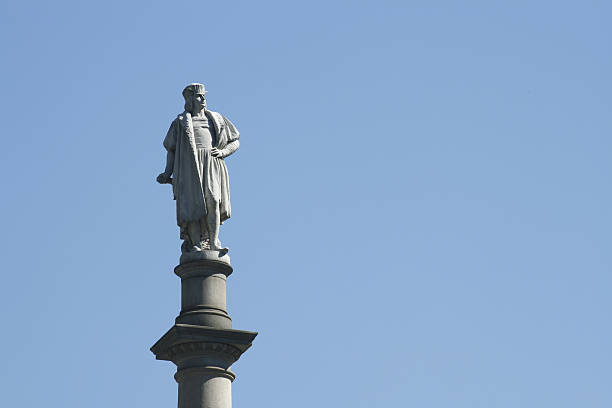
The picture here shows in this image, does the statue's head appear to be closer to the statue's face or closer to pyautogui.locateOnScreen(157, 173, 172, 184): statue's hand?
the statue's face

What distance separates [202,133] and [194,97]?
83 centimetres

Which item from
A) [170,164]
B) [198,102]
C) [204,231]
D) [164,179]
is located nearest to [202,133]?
[198,102]

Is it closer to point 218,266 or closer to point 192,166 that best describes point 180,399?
point 218,266

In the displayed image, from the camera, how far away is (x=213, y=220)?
2558cm

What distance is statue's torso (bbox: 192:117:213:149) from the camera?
2620 centimetres

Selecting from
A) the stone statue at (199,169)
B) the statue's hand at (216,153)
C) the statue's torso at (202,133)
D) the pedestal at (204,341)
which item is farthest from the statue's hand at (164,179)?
the pedestal at (204,341)

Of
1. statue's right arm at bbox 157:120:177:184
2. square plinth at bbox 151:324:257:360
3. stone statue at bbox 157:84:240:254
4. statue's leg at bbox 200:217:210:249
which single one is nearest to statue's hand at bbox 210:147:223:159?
stone statue at bbox 157:84:240:254

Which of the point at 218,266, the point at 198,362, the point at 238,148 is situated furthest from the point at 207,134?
the point at 198,362

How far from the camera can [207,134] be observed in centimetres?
2638

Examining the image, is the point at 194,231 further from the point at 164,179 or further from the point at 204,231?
the point at 164,179

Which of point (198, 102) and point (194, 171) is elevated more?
point (198, 102)

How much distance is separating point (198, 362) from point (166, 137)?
4939 mm

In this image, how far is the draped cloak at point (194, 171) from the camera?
25.5 meters

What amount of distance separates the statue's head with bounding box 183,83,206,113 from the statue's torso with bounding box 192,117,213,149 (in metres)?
0.29
